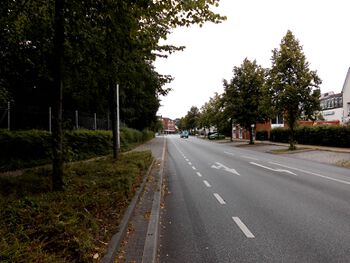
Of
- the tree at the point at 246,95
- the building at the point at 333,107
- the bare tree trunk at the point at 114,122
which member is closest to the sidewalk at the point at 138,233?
the bare tree trunk at the point at 114,122

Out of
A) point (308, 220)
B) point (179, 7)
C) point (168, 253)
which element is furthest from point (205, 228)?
point (179, 7)

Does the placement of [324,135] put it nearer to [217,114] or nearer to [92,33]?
[217,114]

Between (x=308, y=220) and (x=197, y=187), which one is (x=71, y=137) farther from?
(x=308, y=220)

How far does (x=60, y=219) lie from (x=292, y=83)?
30505 mm

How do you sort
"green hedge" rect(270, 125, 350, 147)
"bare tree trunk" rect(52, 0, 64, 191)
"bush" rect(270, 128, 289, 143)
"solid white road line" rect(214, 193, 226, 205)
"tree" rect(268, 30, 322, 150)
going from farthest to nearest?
"bush" rect(270, 128, 289, 143) < "green hedge" rect(270, 125, 350, 147) < "tree" rect(268, 30, 322, 150) < "solid white road line" rect(214, 193, 226, 205) < "bare tree trunk" rect(52, 0, 64, 191)

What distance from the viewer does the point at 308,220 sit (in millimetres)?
6941

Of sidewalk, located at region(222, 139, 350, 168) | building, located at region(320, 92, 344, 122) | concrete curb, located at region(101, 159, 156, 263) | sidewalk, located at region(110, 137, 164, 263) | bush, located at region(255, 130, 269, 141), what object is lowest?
sidewalk, located at region(222, 139, 350, 168)

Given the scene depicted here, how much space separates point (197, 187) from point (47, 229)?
723cm

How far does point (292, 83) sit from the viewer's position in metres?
32.8

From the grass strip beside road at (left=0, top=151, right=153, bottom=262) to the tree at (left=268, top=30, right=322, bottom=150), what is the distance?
25.9 metres

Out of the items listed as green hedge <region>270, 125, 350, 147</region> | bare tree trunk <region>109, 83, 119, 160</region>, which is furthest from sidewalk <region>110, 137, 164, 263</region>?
green hedge <region>270, 125, 350, 147</region>

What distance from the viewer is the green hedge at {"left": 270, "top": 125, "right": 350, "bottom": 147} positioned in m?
33.1

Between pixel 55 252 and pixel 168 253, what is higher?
pixel 55 252

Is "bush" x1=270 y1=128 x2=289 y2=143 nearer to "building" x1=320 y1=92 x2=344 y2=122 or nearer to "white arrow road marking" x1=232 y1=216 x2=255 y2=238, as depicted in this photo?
"building" x1=320 y1=92 x2=344 y2=122
